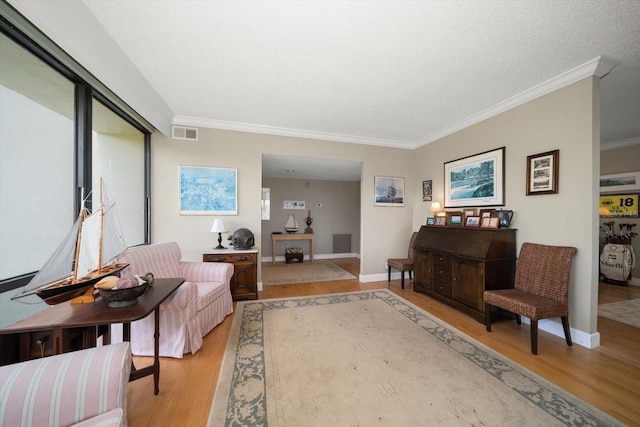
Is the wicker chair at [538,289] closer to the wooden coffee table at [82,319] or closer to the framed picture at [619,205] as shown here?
the wooden coffee table at [82,319]

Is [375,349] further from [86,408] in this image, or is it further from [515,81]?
[515,81]

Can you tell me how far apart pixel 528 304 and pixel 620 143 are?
15.2ft

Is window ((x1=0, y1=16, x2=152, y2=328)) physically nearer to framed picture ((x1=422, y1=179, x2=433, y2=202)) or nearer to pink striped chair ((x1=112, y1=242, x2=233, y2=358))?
pink striped chair ((x1=112, y1=242, x2=233, y2=358))

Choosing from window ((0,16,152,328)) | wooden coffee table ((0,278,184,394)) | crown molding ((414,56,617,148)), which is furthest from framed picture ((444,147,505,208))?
window ((0,16,152,328))

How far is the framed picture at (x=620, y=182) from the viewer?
405 centimetres

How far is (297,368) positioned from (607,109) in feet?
15.8

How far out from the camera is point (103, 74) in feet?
6.21

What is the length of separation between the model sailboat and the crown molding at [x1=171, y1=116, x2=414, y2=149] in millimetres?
2168

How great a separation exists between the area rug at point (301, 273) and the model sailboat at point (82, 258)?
2.88m

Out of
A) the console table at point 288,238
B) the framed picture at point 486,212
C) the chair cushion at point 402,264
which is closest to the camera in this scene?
the framed picture at point 486,212

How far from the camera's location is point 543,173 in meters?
2.51

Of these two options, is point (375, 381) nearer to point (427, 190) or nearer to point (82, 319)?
point (82, 319)

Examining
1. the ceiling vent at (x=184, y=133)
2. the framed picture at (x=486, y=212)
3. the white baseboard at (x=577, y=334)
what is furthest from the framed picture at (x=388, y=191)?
the ceiling vent at (x=184, y=133)

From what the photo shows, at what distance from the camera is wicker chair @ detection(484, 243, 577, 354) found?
2.10m
